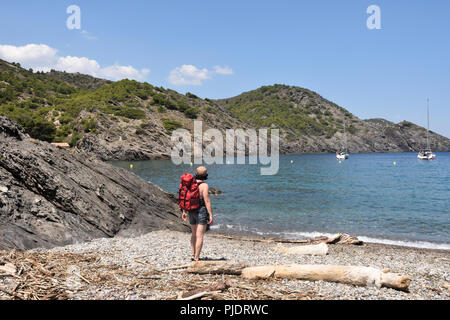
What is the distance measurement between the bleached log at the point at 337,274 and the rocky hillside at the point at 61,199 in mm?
7341

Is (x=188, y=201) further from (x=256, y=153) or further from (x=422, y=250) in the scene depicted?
(x=256, y=153)

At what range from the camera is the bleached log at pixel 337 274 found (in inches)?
271

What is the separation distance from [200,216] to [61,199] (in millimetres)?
6910

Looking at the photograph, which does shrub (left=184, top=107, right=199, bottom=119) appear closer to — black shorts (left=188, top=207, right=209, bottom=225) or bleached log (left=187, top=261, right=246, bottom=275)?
black shorts (left=188, top=207, right=209, bottom=225)

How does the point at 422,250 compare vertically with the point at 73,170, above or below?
below

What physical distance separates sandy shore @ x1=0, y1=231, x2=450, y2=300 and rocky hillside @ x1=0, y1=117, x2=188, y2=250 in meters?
1.11

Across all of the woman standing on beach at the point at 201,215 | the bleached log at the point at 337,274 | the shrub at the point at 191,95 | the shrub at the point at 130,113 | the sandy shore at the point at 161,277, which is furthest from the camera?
the shrub at the point at 191,95

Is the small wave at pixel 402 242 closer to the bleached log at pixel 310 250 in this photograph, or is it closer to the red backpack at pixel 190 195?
the bleached log at pixel 310 250

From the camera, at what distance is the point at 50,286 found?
237 inches

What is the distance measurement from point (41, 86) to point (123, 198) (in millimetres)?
140049

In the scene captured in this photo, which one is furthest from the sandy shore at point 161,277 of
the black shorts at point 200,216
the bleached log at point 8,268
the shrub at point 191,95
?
the shrub at point 191,95

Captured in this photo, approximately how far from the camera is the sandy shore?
611cm
